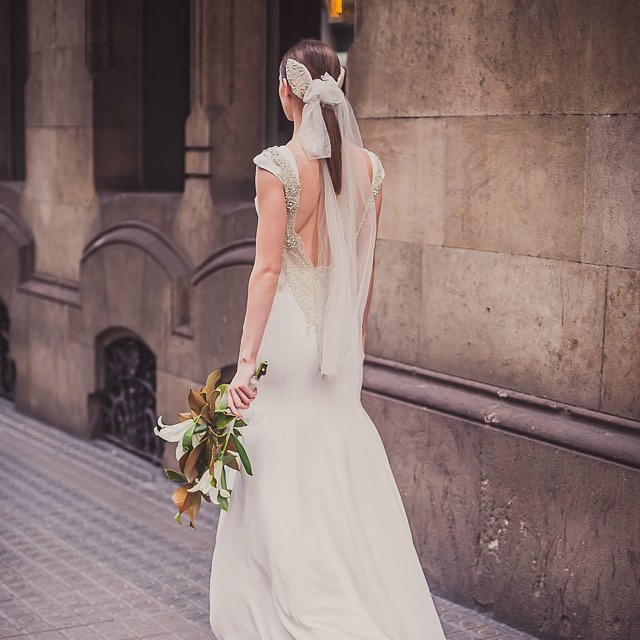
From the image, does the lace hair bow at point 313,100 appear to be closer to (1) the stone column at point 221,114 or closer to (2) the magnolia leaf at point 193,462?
(2) the magnolia leaf at point 193,462

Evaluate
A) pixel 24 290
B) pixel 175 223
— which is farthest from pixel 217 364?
pixel 24 290

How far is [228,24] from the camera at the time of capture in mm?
8766

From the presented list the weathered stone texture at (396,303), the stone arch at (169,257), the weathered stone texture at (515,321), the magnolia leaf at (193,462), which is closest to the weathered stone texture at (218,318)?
the stone arch at (169,257)

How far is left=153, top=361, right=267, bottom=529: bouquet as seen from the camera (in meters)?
4.99

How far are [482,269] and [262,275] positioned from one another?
5.74 feet

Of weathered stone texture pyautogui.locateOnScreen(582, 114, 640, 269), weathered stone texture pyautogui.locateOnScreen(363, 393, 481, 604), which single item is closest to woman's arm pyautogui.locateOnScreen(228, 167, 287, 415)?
weathered stone texture pyautogui.locateOnScreen(582, 114, 640, 269)

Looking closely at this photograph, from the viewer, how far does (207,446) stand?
16.5 ft

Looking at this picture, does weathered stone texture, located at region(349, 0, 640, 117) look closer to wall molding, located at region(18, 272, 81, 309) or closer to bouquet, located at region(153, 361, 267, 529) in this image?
bouquet, located at region(153, 361, 267, 529)

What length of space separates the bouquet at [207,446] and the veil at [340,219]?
0.35m

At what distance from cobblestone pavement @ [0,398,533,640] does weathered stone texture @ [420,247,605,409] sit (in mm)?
1173

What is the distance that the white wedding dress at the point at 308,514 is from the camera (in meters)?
5.08

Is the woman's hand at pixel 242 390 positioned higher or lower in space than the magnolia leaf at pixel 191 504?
higher

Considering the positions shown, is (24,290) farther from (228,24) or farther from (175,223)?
(228,24)

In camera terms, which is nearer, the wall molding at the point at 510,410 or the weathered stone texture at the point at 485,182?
the wall molding at the point at 510,410
